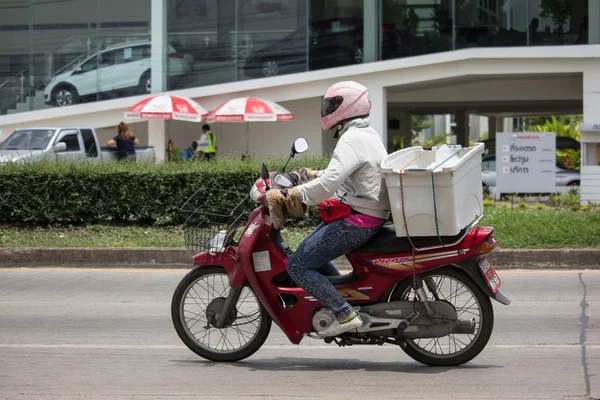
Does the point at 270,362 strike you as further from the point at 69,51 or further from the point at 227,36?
the point at 69,51

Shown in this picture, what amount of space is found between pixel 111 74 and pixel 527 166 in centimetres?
1476

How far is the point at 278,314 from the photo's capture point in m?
6.69

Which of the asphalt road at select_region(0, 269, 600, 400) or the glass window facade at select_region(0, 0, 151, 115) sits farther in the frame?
the glass window facade at select_region(0, 0, 151, 115)

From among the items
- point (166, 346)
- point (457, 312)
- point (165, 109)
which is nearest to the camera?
point (457, 312)

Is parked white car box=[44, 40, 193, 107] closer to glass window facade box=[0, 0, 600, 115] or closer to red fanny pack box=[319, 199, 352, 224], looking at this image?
glass window facade box=[0, 0, 600, 115]

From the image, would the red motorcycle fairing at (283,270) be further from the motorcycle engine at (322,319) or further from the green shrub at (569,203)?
the green shrub at (569,203)

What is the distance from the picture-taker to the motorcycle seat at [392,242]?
21.1ft

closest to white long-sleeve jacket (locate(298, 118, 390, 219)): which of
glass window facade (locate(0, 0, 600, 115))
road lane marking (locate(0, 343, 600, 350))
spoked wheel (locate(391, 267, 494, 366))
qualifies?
spoked wheel (locate(391, 267, 494, 366))

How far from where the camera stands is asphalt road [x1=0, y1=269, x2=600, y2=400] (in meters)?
6.22

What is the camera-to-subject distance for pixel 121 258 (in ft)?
43.0

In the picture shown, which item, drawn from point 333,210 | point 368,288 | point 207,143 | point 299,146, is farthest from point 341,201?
point 207,143

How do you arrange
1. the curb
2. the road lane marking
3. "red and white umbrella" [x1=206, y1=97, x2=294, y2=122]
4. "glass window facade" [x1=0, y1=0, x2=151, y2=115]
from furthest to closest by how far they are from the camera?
"glass window facade" [x1=0, y1=0, x2=151, y2=115]
"red and white umbrella" [x1=206, y1=97, x2=294, y2=122]
the curb
the road lane marking

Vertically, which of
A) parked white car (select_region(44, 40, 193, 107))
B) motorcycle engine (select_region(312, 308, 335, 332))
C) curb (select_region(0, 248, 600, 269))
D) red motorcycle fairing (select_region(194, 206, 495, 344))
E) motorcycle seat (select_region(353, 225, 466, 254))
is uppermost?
parked white car (select_region(44, 40, 193, 107))

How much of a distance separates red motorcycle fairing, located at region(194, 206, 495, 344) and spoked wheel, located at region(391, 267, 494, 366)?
168 mm
